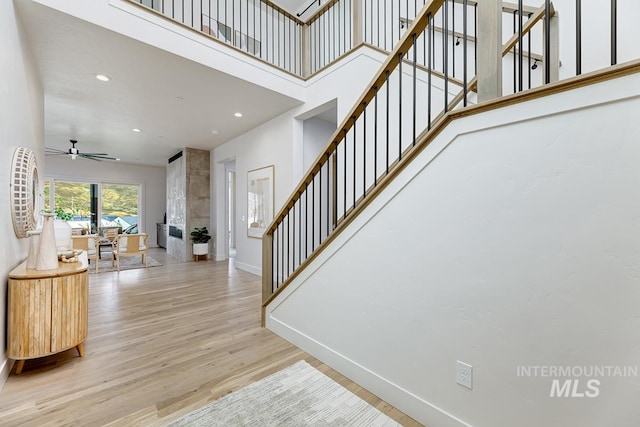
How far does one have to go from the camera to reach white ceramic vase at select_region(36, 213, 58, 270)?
6.93ft

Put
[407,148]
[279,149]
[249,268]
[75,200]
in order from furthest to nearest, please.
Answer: [75,200], [249,268], [279,149], [407,148]

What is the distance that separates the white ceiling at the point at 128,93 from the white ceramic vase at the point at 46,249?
181 centimetres

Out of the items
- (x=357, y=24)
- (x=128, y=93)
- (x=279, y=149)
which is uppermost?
(x=357, y=24)

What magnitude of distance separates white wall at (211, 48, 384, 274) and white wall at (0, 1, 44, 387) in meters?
2.99

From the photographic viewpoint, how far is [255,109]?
448cm

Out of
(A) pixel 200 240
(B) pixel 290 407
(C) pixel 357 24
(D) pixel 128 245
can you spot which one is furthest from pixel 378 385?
(A) pixel 200 240

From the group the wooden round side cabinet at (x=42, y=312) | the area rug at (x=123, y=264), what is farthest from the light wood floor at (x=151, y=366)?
the area rug at (x=123, y=264)

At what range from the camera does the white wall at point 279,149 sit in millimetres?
3550

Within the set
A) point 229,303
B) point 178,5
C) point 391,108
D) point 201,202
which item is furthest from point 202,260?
point 391,108

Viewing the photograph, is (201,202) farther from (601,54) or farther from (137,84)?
(601,54)

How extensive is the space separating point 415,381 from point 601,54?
129 inches

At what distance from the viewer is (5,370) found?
6.32 feet

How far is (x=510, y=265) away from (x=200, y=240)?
6.58 meters

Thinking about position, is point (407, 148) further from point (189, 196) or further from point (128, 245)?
point (189, 196)
